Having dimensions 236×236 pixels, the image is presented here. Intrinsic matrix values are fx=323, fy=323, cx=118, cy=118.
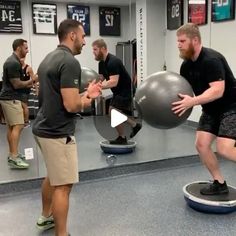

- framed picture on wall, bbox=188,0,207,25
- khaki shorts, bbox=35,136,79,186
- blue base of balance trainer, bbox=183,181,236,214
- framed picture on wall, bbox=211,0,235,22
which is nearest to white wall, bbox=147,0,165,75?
framed picture on wall, bbox=188,0,207,25

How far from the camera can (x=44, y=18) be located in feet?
12.5

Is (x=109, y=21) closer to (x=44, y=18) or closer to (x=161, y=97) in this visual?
(x=44, y=18)

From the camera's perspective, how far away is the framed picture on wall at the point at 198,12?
4633 mm

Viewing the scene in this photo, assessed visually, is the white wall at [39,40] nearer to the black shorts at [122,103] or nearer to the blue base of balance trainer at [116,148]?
the black shorts at [122,103]

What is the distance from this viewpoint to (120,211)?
9.49 feet

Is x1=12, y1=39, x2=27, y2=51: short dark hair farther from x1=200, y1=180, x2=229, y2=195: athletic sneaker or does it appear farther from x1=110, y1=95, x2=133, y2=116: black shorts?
x1=200, y1=180, x2=229, y2=195: athletic sneaker

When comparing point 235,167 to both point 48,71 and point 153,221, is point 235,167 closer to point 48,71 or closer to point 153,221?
point 153,221

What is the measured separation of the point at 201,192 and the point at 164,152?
4.95 ft

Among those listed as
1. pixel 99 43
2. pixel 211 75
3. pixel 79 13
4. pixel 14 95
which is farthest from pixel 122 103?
pixel 211 75

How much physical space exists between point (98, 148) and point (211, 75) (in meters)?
2.42

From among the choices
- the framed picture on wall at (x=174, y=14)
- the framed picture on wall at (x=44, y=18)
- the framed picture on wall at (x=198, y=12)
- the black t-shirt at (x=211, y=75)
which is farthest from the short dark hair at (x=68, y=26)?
the framed picture on wall at (x=198, y=12)

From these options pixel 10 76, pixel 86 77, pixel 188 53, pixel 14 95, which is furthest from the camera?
pixel 14 95

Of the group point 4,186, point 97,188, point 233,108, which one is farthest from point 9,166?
point 233,108

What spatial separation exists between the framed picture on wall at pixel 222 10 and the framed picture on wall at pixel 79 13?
1.86 m
